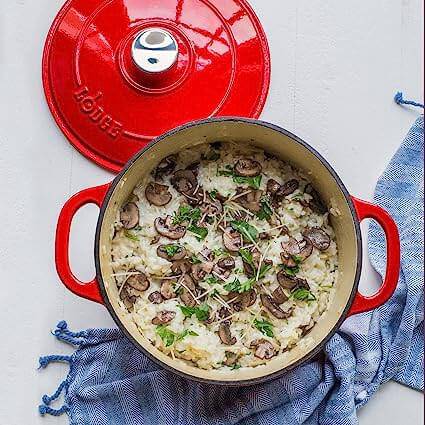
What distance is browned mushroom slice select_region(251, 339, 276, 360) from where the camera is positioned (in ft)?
4.72

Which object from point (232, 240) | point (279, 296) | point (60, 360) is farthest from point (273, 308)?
point (60, 360)

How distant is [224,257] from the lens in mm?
1464

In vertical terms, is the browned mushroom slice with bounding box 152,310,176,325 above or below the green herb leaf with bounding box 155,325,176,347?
above

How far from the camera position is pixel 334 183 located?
1393mm

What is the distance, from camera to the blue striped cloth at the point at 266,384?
1.50 m

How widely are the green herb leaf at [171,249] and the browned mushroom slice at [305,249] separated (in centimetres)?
19

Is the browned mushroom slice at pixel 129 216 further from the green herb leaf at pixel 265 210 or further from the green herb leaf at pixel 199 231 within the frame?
the green herb leaf at pixel 265 210

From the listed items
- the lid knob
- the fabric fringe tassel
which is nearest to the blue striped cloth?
the fabric fringe tassel

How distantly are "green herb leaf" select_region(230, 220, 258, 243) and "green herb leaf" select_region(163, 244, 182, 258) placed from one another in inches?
3.7

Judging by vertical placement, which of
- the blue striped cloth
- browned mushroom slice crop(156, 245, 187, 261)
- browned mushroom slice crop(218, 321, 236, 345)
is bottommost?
the blue striped cloth

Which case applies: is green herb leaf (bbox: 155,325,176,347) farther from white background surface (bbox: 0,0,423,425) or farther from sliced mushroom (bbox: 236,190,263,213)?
sliced mushroom (bbox: 236,190,263,213)

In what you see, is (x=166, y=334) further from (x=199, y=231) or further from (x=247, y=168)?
(x=247, y=168)

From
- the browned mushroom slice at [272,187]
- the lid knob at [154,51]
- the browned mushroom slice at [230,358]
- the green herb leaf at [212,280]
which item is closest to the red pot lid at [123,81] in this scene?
the lid knob at [154,51]

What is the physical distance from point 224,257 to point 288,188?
0.48ft
